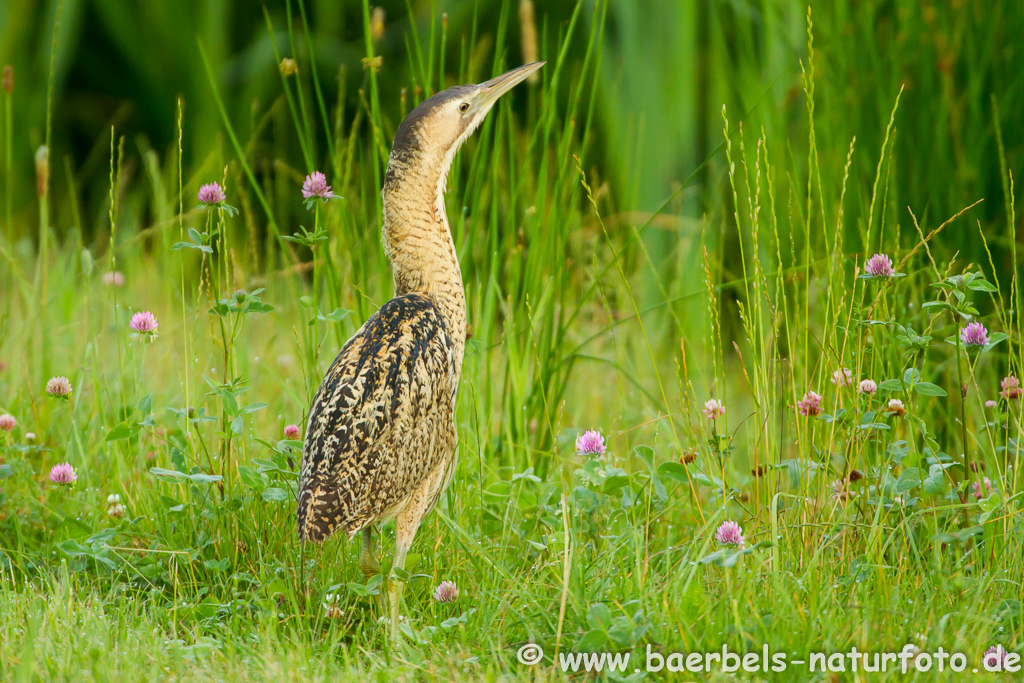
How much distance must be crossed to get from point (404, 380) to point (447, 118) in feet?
2.77

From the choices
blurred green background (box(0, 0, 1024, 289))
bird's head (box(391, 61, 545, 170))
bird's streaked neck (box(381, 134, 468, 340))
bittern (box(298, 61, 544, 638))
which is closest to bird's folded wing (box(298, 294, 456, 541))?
bittern (box(298, 61, 544, 638))

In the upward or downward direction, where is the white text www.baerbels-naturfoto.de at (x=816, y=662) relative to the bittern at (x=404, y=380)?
downward

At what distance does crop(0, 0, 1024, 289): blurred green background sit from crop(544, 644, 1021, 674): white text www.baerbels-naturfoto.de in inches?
55.4

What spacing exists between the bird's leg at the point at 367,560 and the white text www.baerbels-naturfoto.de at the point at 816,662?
790 mm

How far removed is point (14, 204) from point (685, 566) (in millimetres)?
7177

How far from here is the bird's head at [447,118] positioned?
321 cm

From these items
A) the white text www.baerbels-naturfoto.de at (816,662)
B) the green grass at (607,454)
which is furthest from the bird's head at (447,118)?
the white text www.baerbels-naturfoto.de at (816,662)

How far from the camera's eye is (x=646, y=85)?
6.36m

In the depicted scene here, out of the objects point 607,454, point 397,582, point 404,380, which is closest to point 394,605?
point 397,582

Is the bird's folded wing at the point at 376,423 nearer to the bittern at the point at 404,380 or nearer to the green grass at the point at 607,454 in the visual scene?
the bittern at the point at 404,380

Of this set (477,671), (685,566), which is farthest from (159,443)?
(685,566)

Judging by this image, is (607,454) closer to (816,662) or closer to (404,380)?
(404,380)

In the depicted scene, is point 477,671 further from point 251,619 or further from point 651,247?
point 651,247

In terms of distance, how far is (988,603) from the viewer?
277cm
